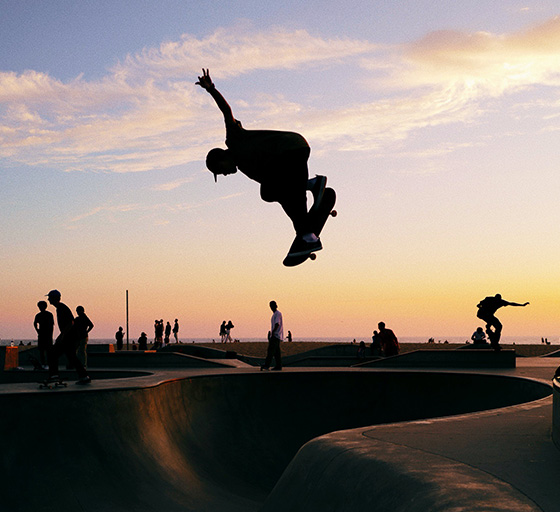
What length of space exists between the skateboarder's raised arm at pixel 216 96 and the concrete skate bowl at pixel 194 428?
394 cm

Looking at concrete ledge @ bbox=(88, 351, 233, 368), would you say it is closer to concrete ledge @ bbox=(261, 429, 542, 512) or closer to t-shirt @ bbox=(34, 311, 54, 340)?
t-shirt @ bbox=(34, 311, 54, 340)

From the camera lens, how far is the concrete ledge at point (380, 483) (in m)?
2.91

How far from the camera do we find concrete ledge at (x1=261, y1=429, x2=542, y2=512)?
9.53ft

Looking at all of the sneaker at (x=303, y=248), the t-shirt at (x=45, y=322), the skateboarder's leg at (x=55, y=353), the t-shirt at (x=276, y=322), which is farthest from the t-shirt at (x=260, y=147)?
the t-shirt at (x=45, y=322)

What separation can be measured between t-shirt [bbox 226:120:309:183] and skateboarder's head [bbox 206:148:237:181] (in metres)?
0.05

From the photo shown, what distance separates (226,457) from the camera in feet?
30.6

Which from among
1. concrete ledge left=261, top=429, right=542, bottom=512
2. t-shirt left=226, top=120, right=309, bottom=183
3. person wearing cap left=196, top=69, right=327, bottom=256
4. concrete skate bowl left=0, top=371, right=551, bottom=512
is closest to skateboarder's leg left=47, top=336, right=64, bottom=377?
concrete skate bowl left=0, top=371, right=551, bottom=512

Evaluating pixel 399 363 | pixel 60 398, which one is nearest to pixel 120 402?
pixel 60 398

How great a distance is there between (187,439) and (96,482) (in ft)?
7.26

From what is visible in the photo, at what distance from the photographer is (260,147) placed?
6.12m

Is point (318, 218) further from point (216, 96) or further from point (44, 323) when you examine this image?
point (44, 323)

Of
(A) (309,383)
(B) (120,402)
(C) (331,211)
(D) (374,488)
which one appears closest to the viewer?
(D) (374,488)

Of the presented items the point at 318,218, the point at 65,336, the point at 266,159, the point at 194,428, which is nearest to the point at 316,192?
the point at 318,218

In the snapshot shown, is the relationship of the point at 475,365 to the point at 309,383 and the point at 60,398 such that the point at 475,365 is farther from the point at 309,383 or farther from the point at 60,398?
the point at 60,398
